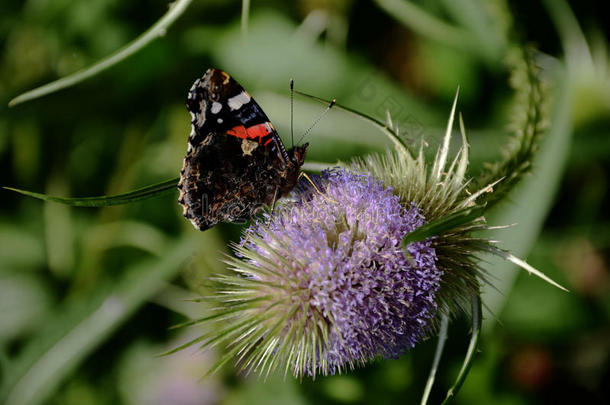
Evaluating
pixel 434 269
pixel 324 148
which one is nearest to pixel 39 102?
pixel 324 148

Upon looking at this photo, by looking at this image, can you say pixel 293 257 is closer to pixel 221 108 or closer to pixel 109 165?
pixel 221 108

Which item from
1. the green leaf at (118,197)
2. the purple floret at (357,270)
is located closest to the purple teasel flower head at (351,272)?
the purple floret at (357,270)

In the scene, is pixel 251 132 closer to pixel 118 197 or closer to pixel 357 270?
pixel 118 197

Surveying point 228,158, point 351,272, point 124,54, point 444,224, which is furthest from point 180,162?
point 444,224

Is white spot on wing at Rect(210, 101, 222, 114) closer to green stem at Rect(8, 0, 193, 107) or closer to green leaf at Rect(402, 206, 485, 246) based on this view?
green stem at Rect(8, 0, 193, 107)

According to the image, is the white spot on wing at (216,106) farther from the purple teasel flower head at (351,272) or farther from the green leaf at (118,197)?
the purple teasel flower head at (351,272)

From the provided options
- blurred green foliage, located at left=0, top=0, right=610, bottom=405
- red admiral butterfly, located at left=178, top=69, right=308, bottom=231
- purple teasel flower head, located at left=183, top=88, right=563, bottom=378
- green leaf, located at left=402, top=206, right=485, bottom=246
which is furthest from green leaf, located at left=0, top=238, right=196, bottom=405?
green leaf, located at left=402, top=206, right=485, bottom=246
